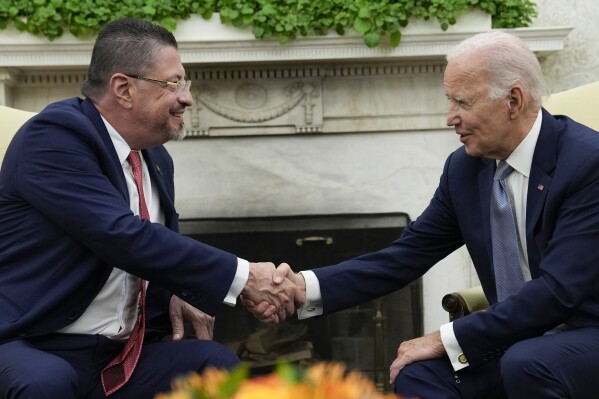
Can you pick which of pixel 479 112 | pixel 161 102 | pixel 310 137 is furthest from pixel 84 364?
pixel 310 137

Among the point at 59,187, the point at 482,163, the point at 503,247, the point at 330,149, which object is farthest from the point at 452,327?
the point at 330,149

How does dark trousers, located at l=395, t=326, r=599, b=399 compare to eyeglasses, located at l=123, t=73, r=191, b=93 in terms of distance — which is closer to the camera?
dark trousers, located at l=395, t=326, r=599, b=399

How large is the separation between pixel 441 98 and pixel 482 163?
5.76 feet

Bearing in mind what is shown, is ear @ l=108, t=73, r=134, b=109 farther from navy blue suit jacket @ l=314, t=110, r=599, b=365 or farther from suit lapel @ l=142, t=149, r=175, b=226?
navy blue suit jacket @ l=314, t=110, r=599, b=365

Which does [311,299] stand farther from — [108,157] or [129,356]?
[108,157]

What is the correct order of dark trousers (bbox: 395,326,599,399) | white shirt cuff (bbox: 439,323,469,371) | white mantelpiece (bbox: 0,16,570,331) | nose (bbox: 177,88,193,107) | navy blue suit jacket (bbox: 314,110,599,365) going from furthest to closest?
white mantelpiece (bbox: 0,16,570,331), nose (bbox: 177,88,193,107), white shirt cuff (bbox: 439,323,469,371), navy blue suit jacket (bbox: 314,110,599,365), dark trousers (bbox: 395,326,599,399)

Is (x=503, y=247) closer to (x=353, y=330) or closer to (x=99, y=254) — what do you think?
(x=99, y=254)

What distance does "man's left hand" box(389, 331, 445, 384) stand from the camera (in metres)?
2.31

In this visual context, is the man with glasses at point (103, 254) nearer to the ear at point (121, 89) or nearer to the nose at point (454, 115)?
the ear at point (121, 89)

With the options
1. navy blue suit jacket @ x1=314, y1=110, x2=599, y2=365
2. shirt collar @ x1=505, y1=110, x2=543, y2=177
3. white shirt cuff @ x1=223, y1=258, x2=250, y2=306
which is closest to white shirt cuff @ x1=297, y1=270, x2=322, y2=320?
white shirt cuff @ x1=223, y1=258, x2=250, y2=306

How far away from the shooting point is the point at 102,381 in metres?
2.33

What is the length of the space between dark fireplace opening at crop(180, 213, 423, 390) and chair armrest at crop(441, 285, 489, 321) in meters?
1.52

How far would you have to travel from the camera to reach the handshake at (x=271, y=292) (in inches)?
97.0

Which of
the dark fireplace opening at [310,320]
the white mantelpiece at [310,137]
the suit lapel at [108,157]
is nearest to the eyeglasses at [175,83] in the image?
the suit lapel at [108,157]
